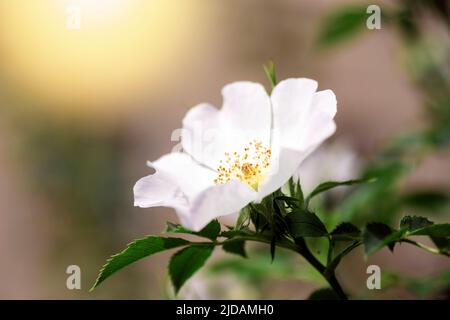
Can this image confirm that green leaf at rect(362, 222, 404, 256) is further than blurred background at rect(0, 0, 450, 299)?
No

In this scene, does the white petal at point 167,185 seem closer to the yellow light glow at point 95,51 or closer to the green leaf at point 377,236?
the green leaf at point 377,236

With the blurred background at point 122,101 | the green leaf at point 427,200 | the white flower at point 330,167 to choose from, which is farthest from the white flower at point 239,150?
the blurred background at point 122,101

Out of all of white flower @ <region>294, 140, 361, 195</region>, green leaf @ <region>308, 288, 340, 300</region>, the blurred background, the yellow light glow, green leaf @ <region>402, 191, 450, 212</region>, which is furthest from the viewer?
the yellow light glow

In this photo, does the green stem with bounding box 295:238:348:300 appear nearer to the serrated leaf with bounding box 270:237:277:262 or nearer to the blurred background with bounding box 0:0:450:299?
the serrated leaf with bounding box 270:237:277:262

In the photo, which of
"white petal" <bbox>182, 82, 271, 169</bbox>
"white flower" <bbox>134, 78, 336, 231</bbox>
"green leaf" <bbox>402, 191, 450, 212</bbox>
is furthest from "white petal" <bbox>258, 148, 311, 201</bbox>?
"green leaf" <bbox>402, 191, 450, 212</bbox>

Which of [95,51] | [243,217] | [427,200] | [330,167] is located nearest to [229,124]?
[243,217]

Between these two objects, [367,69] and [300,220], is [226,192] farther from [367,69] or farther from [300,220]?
[367,69]
